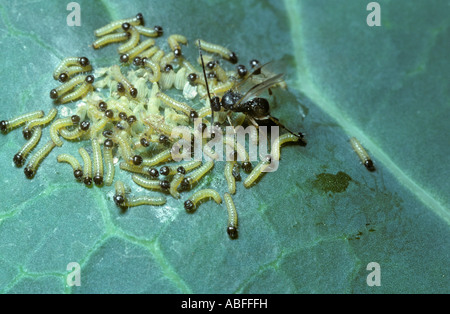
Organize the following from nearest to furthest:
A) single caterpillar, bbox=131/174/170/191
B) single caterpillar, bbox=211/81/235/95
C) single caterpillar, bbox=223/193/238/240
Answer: single caterpillar, bbox=223/193/238/240, single caterpillar, bbox=131/174/170/191, single caterpillar, bbox=211/81/235/95

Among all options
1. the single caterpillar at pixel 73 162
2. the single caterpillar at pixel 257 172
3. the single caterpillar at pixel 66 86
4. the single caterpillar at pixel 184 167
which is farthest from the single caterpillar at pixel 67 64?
the single caterpillar at pixel 257 172

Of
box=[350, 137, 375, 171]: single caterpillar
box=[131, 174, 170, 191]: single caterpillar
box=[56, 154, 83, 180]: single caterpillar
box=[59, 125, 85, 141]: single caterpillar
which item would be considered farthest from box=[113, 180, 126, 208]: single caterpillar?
box=[350, 137, 375, 171]: single caterpillar

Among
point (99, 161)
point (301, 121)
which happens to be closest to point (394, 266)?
point (301, 121)

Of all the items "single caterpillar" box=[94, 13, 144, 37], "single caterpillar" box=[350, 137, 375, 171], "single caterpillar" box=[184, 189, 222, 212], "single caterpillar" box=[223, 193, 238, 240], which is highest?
"single caterpillar" box=[94, 13, 144, 37]

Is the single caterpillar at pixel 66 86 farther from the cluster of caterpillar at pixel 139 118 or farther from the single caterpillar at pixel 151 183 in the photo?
the single caterpillar at pixel 151 183

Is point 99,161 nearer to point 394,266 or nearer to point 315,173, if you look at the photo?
point 315,173

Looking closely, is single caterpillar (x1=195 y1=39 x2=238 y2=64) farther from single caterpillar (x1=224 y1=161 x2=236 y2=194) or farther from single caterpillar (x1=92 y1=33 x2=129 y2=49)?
single caterpillar (x1=224 y1=161 x2=236 y2=194)

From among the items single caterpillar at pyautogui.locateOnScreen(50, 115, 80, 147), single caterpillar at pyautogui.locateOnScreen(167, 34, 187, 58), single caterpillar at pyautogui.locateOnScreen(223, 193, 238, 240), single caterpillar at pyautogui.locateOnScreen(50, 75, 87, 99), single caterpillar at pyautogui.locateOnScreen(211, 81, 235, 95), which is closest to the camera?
single caterpillar at pyautogui.locateOnScreen(223, 193, 238, 240)

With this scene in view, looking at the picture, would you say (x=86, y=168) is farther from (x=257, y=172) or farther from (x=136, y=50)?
(x=257, y=172)
